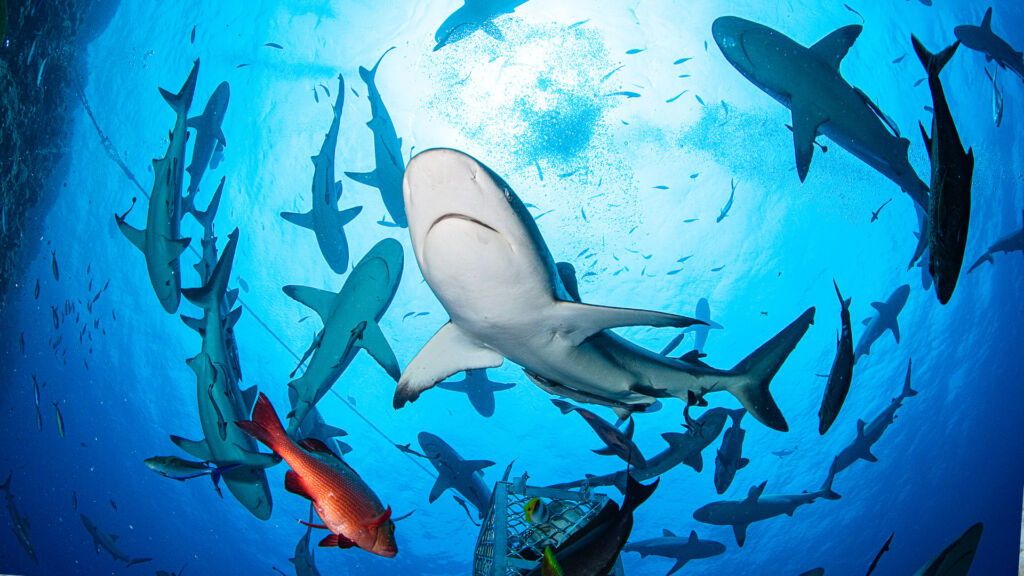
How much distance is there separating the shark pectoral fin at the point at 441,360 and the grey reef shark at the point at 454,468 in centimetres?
559

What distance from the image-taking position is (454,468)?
9227 mm

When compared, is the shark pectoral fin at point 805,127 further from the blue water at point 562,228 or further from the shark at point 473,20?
the shark at point 473,20

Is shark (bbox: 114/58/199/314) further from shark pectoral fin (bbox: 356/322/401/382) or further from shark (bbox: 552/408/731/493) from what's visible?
shark (bbox: 552/408/731/493)

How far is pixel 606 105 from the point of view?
11406mm

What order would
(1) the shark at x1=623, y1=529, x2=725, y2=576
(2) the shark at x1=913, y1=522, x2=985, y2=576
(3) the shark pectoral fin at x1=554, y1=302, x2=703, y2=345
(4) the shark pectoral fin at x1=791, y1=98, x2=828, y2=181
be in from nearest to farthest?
1. (3) the shark pectoral fin at x1=554, y1=302, x2=703, y2=345
2. (2) the shark at x1=913, y1=522, x2=985, y2=576
3. (4) the shark pectoral fin at x1=791, y1=98, x2=828, y2=181
4. (1) the shark at x1=623, y1=529, x2=725, y2=576

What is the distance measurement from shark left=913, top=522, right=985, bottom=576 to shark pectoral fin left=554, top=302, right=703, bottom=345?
3812 mm

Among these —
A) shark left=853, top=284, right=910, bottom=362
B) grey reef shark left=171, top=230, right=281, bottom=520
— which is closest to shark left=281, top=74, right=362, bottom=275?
grey reef shark left=171, top=230, right=281, bottom=520

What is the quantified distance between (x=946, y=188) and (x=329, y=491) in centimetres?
386

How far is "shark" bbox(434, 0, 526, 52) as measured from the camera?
8.80 meters

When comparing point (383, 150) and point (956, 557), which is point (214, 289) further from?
point (956, 557)

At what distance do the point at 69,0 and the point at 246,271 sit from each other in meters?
8.62

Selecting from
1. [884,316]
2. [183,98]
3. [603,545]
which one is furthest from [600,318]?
[884,316]

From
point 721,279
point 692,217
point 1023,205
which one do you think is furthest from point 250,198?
point 1023,205

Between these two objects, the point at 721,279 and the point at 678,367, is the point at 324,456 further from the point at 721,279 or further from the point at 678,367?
the point at 721,279
